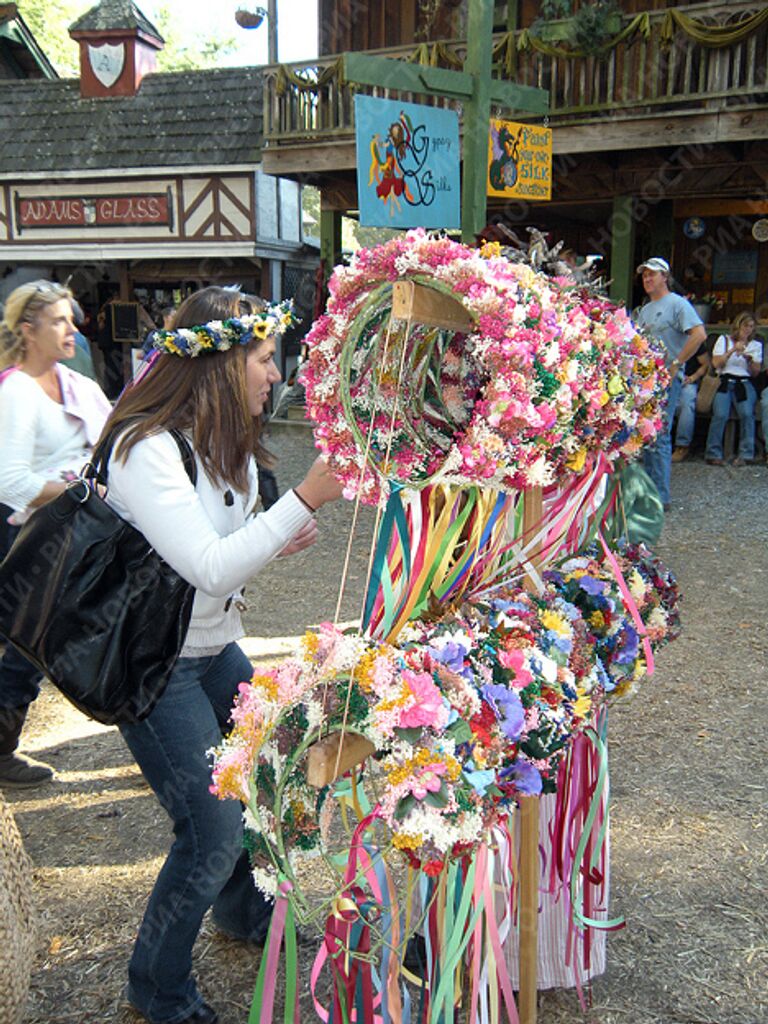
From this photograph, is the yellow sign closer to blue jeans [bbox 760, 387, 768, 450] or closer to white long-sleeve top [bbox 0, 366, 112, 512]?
white long-sleeve top [bbox 0, 366, 112, 512]

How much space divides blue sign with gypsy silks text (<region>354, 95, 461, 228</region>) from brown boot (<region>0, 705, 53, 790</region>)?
273 cm

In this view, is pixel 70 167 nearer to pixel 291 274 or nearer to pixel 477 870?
pixel 291 274

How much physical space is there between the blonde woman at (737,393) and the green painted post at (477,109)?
441cm

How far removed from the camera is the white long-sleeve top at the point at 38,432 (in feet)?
10.5

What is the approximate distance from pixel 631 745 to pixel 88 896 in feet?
6.74

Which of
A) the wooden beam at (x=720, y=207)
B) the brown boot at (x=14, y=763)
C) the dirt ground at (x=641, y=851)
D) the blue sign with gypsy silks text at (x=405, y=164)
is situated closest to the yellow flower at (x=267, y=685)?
the dirt ground at (x=641, y=851)

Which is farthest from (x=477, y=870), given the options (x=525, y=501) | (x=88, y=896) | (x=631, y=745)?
(x=631, y=745)

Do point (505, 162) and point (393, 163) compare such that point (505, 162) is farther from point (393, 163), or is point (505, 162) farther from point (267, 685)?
point (267, 685)

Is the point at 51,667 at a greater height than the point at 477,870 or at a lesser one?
greater

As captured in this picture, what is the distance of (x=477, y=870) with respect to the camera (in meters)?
1.76

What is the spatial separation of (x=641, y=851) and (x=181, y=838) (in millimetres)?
1581

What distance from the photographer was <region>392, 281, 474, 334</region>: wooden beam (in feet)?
5.74

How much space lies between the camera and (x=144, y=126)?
14.5m

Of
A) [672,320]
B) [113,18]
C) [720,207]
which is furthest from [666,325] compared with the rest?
[113,18]
